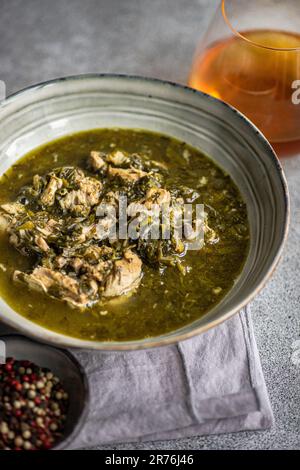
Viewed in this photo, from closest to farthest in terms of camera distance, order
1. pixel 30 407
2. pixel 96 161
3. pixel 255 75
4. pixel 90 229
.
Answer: pixel 30 407, pixel 90 229, pixel 96 161, pixel 255 75

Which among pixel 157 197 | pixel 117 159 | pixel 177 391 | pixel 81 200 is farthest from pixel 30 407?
pixel 117 159

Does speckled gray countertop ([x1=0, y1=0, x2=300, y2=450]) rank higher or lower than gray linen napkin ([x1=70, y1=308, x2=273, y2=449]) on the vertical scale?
higher

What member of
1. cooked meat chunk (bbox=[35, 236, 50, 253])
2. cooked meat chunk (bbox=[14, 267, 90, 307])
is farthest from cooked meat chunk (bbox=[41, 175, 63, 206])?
cooked meat chunk (bbox=[14, 267, 90, 307])

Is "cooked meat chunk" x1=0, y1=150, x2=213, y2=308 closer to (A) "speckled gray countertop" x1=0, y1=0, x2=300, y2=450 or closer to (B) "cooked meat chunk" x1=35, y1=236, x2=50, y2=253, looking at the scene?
(B) "cooked meat chunk" x1=35, y1=236, x2=50, y2=253

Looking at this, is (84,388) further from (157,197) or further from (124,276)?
(157,197)

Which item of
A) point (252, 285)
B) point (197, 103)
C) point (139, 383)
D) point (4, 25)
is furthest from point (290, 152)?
point (4, 25)

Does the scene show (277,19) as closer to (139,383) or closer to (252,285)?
(252,285)
